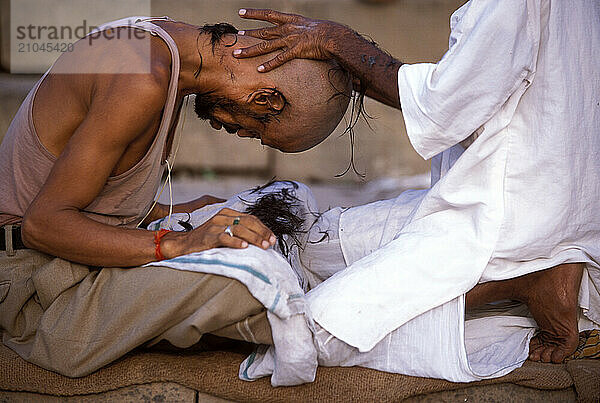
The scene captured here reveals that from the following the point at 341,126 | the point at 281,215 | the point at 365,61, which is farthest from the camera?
the point at 341,126

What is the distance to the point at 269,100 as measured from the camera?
232 cm

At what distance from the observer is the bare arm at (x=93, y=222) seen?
1.98 meters

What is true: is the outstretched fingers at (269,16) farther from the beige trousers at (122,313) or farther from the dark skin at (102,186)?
the beige trousers at (122,313)

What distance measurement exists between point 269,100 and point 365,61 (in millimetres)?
329

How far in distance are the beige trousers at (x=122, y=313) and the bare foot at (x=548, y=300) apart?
0.75 meters

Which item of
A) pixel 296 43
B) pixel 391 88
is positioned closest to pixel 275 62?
pixel 296 43

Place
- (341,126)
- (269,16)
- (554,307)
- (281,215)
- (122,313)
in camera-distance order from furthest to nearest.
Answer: (341,126) → (281,215) → (269,16) → (554,307) → (122,313)

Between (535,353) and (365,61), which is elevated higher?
(365,61)

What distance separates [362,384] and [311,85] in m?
0.94

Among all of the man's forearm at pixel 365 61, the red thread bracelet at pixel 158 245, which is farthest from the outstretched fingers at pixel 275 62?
the red thread bracelet at pixel 158 245

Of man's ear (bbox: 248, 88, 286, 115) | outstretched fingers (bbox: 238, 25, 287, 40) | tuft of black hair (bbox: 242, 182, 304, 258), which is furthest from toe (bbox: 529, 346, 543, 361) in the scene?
outstretched fingers (bbox: 238, 25, 287, 40)

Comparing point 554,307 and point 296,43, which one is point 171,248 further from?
point 554,307

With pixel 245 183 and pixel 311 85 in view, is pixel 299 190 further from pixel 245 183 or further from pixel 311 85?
pixel 245 183

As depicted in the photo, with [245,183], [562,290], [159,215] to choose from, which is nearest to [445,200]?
[562,290]
